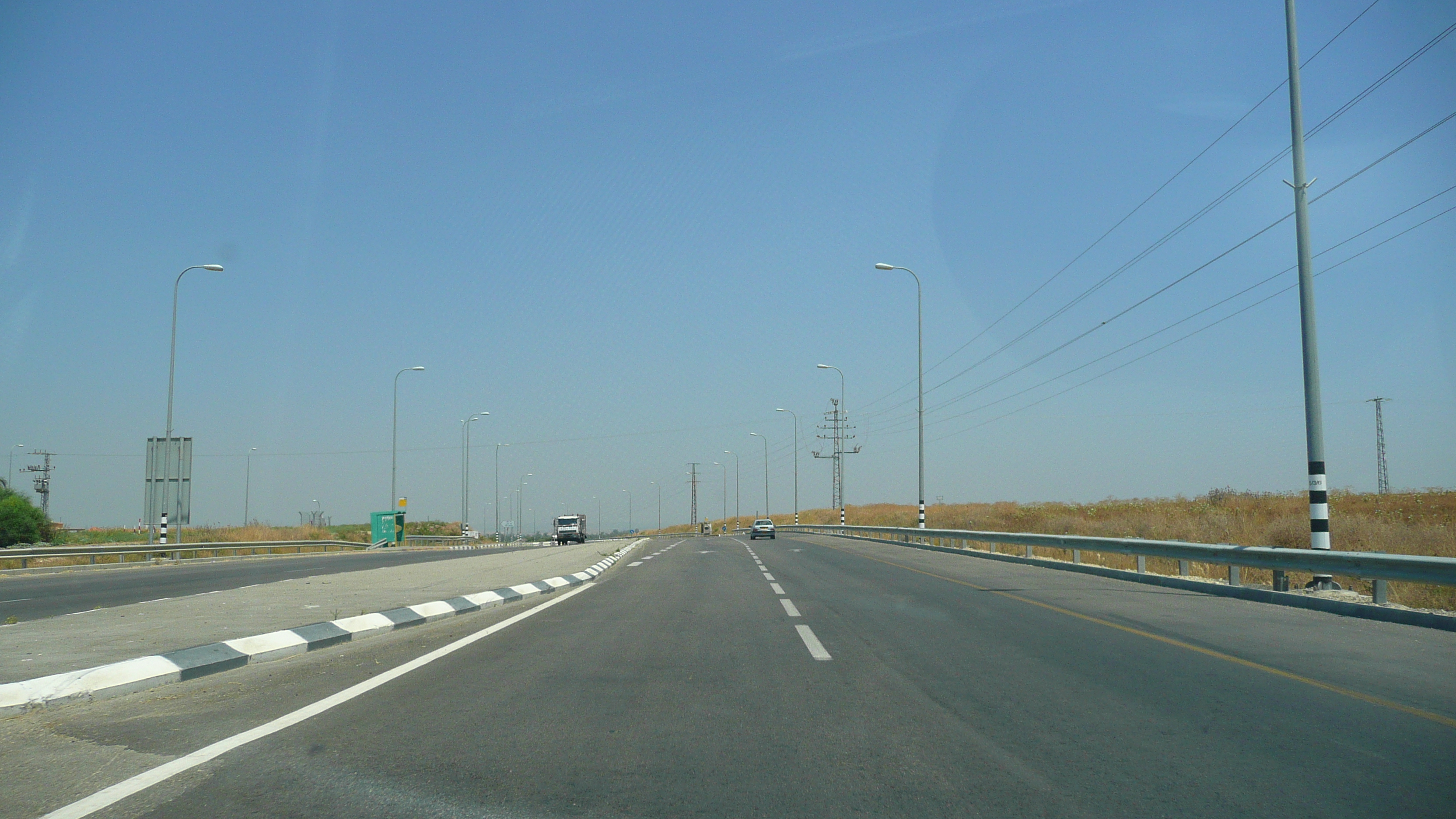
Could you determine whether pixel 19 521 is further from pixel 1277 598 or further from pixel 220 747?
pixel 1277 598

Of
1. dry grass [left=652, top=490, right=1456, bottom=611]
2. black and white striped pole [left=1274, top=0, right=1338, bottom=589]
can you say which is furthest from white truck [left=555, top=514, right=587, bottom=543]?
black and white striped pole [left=1274, top=0, right=1338, bottom=589]

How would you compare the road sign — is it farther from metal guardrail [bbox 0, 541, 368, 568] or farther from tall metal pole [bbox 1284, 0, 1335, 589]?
tall metal pole [bbox 1284, 0, 1335, 589]

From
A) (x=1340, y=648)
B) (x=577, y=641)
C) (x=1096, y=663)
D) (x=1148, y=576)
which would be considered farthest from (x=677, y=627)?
(x=1148, y=576)

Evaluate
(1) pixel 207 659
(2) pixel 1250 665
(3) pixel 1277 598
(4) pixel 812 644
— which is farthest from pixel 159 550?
(2) pixel 1250 665

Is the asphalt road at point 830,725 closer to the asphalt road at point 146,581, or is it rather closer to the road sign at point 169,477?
the asphalt road at point 146,581

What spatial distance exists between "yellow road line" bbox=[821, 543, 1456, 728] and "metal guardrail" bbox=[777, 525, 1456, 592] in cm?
332

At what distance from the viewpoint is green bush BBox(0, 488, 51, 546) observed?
42.0 meters

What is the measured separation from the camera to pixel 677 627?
38.8 ft

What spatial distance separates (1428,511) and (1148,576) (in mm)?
17099

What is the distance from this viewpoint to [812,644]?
1020 cm

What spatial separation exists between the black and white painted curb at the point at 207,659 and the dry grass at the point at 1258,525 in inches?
553

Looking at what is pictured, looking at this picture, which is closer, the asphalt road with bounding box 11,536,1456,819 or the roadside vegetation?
the asphalt road with bounding box 11,536,1456,819

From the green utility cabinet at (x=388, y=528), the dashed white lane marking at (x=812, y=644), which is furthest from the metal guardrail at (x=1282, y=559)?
the green utility cabinet at (x=388, y=528)

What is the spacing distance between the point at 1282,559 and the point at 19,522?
49.3m
